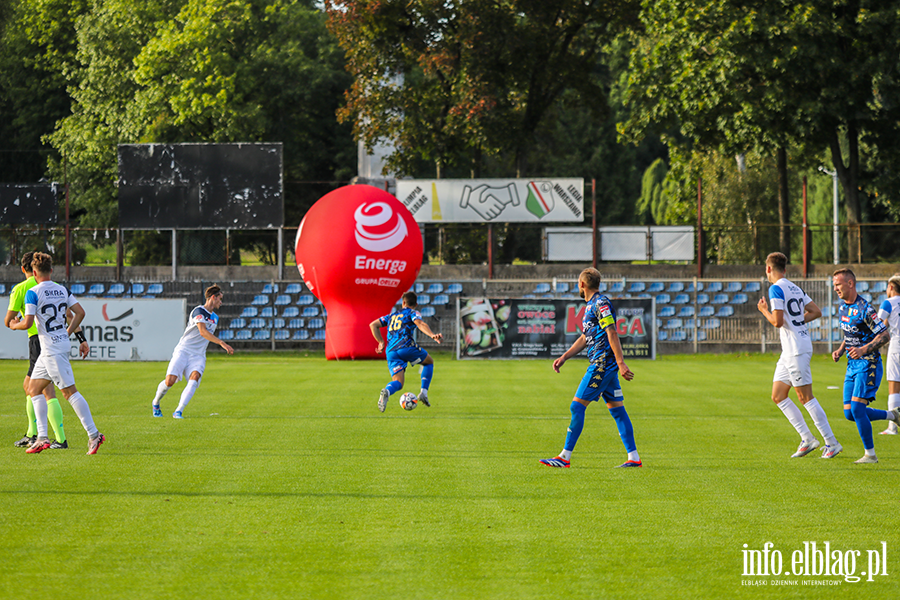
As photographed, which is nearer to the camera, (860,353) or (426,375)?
(860,353)

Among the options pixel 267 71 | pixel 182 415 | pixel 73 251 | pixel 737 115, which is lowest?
pixel 182 415

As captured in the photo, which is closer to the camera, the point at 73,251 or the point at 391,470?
the point at 391,470

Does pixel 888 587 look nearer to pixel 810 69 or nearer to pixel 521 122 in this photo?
pixel 810 69

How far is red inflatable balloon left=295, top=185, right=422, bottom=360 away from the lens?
1080 inches

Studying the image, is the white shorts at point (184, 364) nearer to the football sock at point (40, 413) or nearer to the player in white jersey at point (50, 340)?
the football sock at point (40, 413)

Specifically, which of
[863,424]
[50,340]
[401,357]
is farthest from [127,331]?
[863,424]

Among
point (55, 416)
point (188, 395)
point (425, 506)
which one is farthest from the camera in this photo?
point (188, 395)

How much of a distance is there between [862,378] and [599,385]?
10.6 ft

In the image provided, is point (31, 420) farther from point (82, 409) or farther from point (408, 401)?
point (408, 401)

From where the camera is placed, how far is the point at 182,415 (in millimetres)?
14133

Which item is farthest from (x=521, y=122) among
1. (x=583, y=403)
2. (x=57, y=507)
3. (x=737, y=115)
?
(x=57, y=507)

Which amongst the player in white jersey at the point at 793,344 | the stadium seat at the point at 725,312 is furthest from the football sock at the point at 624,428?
the stadium seat at the point at 725,312

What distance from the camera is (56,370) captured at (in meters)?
10.2

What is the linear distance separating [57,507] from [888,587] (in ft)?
19.6
